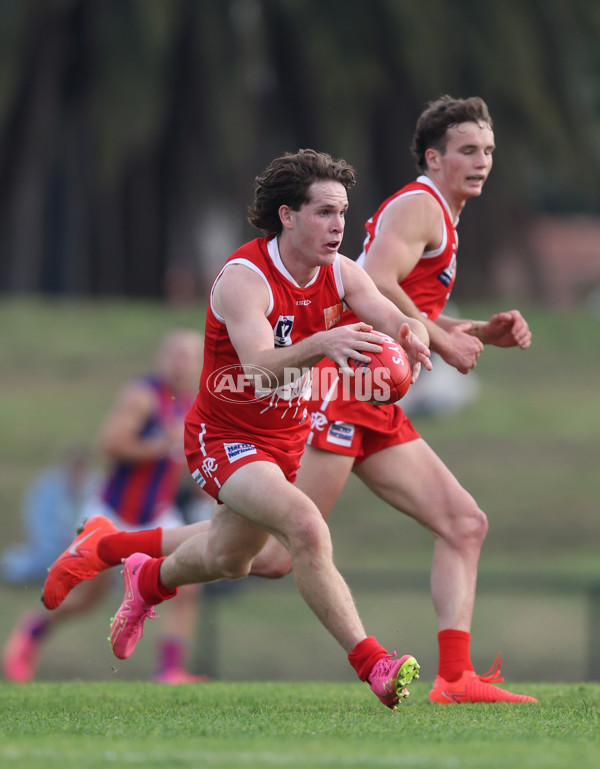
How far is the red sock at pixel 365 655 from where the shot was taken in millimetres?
5285

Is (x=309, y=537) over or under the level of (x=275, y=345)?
under

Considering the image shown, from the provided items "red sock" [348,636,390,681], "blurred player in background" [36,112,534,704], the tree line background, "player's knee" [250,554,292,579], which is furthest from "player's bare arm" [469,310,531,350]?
the tree line background

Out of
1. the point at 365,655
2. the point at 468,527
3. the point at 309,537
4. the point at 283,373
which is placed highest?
the point at 283,373

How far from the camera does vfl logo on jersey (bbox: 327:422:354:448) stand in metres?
6.14

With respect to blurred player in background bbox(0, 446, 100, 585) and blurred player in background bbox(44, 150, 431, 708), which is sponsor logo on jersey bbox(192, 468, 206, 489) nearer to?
blurred player in background bbox(44, 150, 431, 708)

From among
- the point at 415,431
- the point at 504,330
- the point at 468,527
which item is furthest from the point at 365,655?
the point at 504,330

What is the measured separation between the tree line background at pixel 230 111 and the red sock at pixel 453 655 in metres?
17.3

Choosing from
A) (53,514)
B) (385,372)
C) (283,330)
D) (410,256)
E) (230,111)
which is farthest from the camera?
(230,111)

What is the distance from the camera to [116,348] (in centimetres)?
2073

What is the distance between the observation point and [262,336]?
17.3 feet

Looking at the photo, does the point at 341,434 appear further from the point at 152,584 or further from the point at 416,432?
the point at 152,584

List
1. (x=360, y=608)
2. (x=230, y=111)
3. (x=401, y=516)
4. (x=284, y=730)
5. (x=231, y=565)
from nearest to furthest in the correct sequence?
(x=284, y=730) < (x=231, y=565) < (x=360, y=608) < (x=401, y=516) < (x=230, y=111)

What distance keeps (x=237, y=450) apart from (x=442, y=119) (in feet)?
6.60

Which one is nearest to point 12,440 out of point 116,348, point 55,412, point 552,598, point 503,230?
point 55,412
